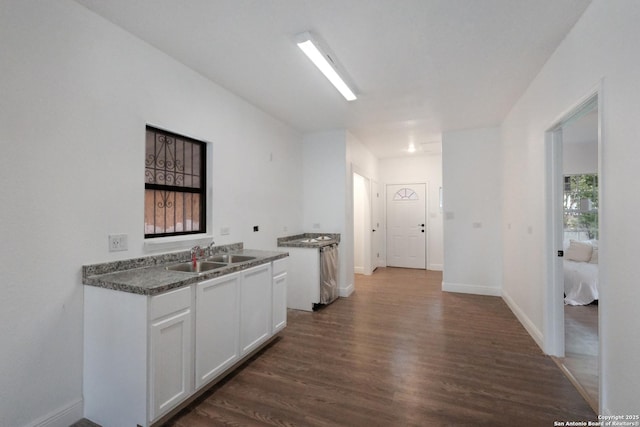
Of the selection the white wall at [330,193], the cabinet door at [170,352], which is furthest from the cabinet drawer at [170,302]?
the white wall at [330,193]

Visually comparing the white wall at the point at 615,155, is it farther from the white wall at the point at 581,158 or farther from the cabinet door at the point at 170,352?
the white wall at the point at 581,158

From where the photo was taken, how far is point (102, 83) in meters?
2.06

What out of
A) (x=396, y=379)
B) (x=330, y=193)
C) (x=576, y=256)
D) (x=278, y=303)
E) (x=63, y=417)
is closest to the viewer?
(x=63, y=417)

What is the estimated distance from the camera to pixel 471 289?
4.86m

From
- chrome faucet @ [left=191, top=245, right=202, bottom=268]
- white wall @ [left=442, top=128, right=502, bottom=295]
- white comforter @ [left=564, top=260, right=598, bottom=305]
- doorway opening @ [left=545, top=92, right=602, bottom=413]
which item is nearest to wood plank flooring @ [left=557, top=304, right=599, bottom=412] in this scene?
doorway opening @ [left=545, top=92, right=602, bottom=413]

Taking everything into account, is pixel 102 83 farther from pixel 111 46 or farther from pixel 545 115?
pixel 545 115

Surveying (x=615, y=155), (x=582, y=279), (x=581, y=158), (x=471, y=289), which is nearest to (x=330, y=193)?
(x=471, y=289)

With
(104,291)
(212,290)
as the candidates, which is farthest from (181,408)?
(104,291)

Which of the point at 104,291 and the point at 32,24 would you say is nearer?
the point at 32,24

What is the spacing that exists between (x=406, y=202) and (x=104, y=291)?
6.40 m

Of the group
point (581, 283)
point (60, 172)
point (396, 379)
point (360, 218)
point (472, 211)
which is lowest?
point (396, 379)

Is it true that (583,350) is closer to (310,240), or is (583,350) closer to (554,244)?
(554,244)

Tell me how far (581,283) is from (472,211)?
1.70 metres

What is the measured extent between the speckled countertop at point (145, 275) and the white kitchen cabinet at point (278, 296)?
41cm
